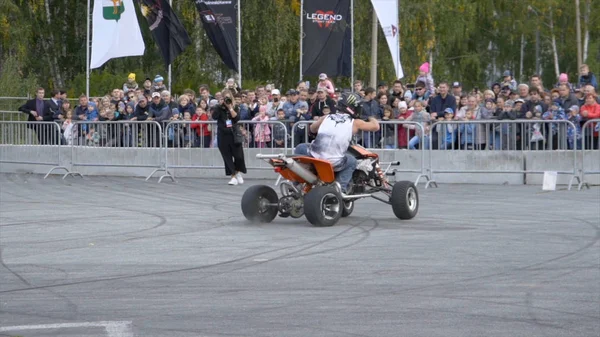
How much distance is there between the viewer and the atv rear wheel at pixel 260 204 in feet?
46.9

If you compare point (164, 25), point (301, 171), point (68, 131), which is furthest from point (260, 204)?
point (164, 25)

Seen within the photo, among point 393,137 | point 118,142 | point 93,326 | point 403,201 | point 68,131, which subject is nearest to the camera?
point 93,326

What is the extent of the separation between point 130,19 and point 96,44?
1018 mm

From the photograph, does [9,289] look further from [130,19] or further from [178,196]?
[130,19]

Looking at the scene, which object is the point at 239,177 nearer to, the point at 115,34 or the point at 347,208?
the point at 347,208

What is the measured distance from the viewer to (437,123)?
68.7 ft

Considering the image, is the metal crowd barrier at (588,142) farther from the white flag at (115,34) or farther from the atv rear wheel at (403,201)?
the white flag at (115,34)

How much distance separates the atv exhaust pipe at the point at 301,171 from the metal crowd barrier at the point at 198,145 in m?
8.16

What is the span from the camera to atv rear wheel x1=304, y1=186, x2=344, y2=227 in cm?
1369

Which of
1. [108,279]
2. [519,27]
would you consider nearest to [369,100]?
[108,279]

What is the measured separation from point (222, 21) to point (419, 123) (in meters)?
10.3

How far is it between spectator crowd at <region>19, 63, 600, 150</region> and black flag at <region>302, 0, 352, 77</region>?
5.32m

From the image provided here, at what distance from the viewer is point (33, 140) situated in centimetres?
2550

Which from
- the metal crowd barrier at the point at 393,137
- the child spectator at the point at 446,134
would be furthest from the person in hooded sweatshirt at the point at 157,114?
the child spectator at the point at 446,134
